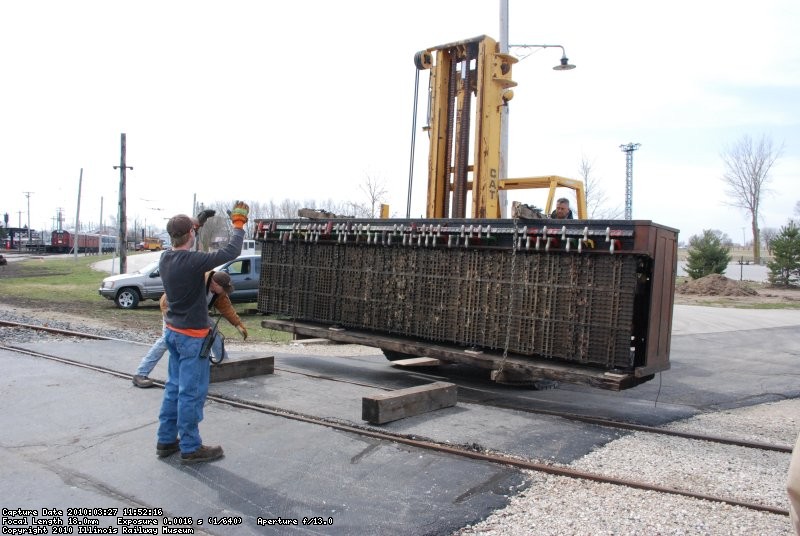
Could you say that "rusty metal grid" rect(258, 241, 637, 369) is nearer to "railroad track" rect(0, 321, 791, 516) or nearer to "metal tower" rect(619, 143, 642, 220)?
"railroad track" rect(0, 321, 791, 516)

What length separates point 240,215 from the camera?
17.0 ft

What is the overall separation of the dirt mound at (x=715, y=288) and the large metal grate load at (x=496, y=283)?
2786cm

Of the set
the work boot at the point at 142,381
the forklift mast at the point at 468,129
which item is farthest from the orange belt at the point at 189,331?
the forklift mast at the point at 468,129

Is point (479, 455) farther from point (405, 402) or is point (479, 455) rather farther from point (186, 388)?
point (186, 388)

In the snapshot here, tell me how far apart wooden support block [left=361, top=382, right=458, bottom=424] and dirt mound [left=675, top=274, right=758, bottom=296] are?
28.9 m

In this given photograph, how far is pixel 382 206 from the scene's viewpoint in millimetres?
10672

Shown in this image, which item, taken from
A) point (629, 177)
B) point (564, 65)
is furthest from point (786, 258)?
point (564, 65)

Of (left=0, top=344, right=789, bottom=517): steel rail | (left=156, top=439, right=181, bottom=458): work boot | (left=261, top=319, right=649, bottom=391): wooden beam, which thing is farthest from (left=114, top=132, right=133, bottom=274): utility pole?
(left=156, top=439, right=181, bottom=458): work boot

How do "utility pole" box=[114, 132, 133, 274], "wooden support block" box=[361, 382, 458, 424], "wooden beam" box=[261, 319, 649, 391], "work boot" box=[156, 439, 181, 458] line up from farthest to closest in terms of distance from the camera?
"utility pole" box=[114, 132, 133, 274]
"wooden beam" box=[261, 319, 649, 391]
"wooden support block" box=[361, 382, 458, 424]
"work boot" box=[156, 439, 181, 458]

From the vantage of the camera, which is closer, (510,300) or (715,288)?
(510,300)

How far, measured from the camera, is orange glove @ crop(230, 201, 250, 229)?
514 centimetres

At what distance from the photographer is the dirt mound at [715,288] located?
105 feet

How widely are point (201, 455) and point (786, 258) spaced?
39079 millimetres

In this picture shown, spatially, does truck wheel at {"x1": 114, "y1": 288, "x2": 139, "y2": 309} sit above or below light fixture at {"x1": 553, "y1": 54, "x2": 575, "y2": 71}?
below
